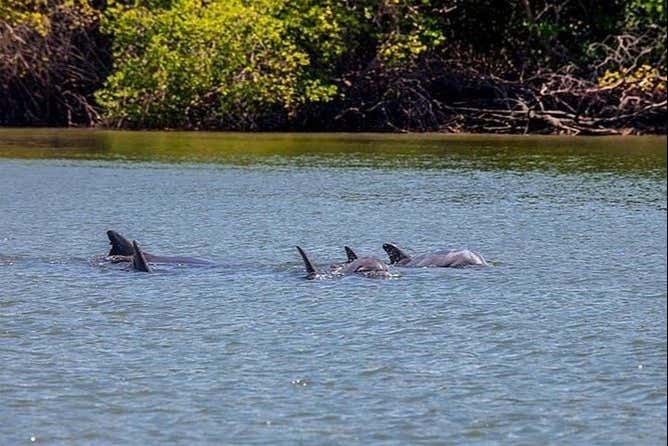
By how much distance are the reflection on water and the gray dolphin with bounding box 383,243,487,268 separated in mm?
11194

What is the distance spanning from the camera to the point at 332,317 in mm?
10852

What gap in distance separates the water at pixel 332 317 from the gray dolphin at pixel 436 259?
19cm

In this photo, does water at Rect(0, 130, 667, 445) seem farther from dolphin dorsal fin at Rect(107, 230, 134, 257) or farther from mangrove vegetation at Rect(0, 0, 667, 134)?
mangrove vegetation at Rect(0, 0, 667, 134)

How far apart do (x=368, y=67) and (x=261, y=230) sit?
72.7 feet

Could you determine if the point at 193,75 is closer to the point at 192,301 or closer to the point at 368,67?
the point at 368,67

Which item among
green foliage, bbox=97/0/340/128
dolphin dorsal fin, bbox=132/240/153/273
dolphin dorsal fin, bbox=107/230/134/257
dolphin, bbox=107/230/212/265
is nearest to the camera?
dolphin dorsal fin, bbox=132/240/153/273

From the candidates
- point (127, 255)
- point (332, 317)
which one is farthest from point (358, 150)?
point (332, 317)

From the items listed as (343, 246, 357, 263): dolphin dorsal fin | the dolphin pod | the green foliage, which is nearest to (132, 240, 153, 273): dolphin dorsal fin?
the dolphin pod

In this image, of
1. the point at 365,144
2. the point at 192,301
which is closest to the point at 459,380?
the point at 192,301

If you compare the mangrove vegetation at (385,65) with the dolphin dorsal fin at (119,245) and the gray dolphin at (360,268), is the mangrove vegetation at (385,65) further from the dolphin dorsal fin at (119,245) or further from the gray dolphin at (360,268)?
the gray dolphin at (360,268)

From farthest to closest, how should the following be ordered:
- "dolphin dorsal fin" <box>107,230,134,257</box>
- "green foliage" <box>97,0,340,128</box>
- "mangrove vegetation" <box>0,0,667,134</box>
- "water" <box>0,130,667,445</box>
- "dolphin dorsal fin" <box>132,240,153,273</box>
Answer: "green foliage" <box>97,0,340,128</box> → "mangrove vegetation" <box>0,0,667,134</box> → "dolphin dorsal fin" <box>107,230,134,257</box> → "dolphin dorsal fin" <box>132,240,153,273</box> → "water" <box>0,130,667,445</box>

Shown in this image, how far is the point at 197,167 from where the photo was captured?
86.9ft

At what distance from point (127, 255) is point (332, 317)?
3.66m

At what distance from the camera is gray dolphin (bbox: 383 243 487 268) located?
527 inches
